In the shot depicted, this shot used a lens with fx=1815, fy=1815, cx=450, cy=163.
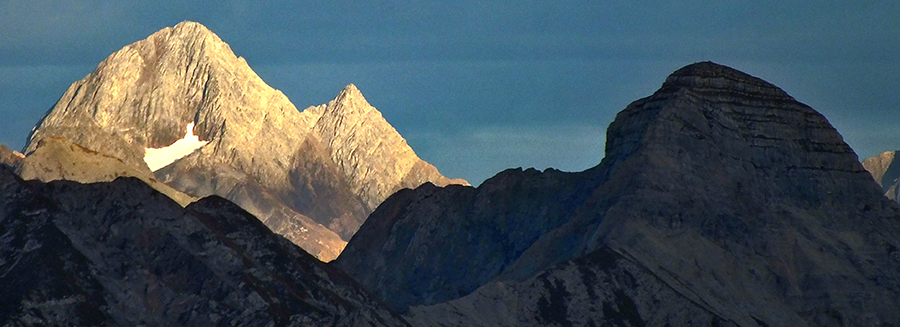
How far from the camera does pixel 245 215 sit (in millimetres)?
153125

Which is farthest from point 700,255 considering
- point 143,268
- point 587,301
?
point 143,268

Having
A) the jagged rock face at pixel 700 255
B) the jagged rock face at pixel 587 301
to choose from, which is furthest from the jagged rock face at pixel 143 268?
the jagged rock face at pixel 700 255

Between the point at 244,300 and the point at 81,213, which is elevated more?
the point at 81,213

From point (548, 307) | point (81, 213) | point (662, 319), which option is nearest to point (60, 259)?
point (81, 213)

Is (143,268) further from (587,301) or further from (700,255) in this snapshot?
(700,255)

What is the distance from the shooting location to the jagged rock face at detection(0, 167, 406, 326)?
127 meters

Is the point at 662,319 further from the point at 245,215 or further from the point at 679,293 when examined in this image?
the point at 245,215

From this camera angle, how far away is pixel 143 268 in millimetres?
135500

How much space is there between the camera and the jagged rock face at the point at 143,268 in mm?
127250

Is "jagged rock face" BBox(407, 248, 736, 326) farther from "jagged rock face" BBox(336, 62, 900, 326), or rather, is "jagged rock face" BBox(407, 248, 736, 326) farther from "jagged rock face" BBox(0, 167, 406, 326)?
"jagged rock face" BBox(0, 167, 406, 326)

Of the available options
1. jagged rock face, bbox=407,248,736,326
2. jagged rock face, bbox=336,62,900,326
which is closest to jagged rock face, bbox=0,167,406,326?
jagged rock face, bbox=407,248,736,326

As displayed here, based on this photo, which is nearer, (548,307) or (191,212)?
(191,212)

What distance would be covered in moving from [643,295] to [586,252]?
924cm

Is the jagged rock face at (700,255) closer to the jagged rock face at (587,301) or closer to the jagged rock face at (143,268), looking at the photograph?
the jagged rock face at (587,301)
